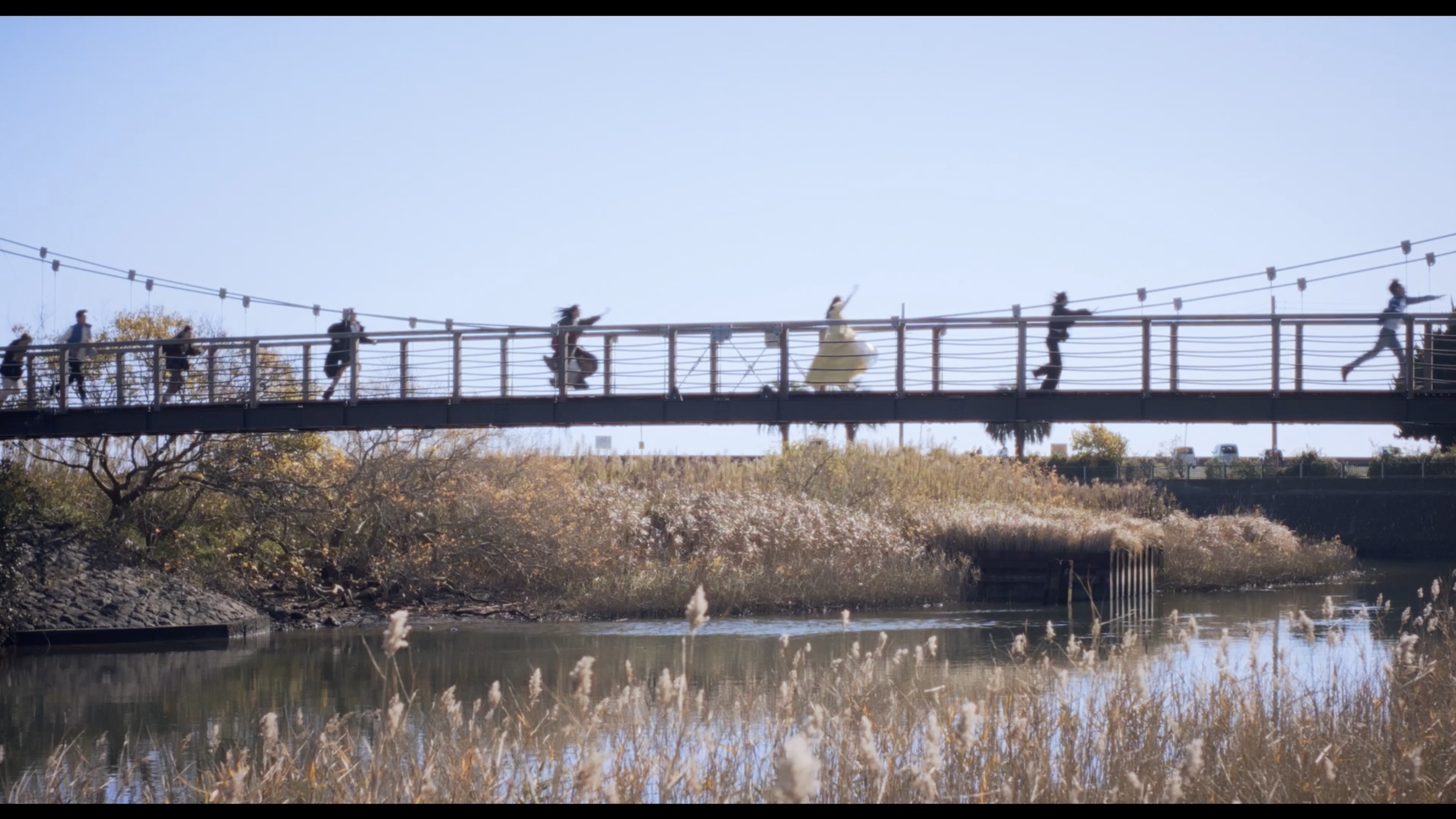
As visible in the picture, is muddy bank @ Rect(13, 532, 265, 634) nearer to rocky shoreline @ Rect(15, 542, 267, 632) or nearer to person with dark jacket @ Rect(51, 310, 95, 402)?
rocky shoreline @ Rect(15, 542, 267, 632)

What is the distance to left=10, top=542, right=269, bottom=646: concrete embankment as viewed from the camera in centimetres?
2031

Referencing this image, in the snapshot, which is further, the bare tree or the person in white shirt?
the bare tree

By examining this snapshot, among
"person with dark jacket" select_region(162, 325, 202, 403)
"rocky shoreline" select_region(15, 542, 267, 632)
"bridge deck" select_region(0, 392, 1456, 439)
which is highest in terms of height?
"person with dark jacket" select_region(162, 325, 202, 403)

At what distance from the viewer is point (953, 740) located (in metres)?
6.80

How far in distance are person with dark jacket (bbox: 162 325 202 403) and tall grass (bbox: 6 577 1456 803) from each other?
40.5ft

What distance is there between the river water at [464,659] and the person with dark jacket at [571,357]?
3.96 m

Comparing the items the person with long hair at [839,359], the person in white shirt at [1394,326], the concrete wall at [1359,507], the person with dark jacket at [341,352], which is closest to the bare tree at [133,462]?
the person with dark jacket at [341,352]

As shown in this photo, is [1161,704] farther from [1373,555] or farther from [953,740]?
[1373,555]

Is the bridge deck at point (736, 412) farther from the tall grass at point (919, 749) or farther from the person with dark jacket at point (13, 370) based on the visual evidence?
the tall grass at point (919, 749)

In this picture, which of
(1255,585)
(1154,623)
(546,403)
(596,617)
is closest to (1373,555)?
(1255,585)

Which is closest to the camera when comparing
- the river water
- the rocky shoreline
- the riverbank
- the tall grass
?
the tall grass

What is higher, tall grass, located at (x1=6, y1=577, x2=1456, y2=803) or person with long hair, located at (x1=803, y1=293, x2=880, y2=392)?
person with long hair, located at (x1=803, y1=293, x2=880, y2=392)

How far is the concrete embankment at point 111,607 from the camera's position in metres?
20.3

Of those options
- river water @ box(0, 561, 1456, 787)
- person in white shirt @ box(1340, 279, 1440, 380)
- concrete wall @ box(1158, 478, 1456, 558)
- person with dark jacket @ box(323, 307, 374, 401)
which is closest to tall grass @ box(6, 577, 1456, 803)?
river water @ box(0, 561, 1456, 787)
